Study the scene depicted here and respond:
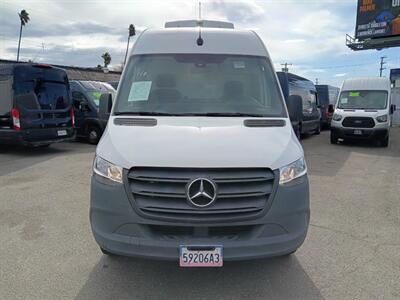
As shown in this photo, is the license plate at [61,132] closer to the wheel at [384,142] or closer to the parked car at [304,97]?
the parked car at [304,97]

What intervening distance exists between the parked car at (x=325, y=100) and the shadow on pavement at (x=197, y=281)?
18837mm

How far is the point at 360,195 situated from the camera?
294 inches

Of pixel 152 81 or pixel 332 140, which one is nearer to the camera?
pixel 152 81

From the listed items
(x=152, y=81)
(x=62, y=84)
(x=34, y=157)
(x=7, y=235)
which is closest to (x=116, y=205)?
(x=152, y=81)

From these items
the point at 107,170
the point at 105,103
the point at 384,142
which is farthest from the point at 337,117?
the point at 107,170

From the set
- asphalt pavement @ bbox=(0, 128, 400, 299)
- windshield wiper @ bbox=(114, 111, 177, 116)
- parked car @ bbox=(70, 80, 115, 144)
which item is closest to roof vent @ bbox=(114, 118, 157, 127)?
windshield wiper @ bbox=(114, 111, 177, 116)

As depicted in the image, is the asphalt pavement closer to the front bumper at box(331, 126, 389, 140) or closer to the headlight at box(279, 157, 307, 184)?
the headlight at box(279, 157, 307, 184)

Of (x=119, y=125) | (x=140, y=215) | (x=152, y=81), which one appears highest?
(x=152, y=81)

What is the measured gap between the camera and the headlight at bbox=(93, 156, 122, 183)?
3457 mm

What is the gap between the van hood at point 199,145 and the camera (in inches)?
134

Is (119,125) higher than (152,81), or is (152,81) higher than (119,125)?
(152,81)

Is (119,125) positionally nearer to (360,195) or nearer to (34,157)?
(360,195)

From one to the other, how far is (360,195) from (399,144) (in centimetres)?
1035

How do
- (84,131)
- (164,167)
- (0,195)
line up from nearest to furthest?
(164,167) < (0,195) < (84,131)
